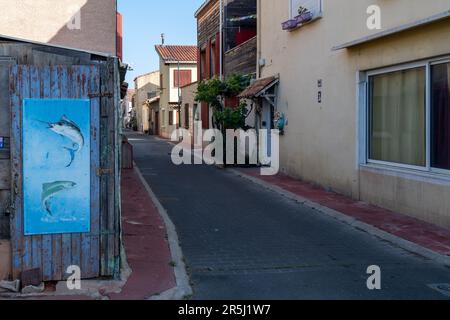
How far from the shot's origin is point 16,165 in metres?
5.68

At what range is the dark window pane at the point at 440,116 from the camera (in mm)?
9102

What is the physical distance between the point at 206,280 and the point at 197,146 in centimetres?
2378

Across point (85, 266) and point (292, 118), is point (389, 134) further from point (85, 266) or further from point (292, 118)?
point (85, 266)

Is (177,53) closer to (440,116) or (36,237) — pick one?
(440,116)

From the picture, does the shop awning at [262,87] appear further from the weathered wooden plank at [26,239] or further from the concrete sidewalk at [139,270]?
the weathered wooden plank at [26,239]

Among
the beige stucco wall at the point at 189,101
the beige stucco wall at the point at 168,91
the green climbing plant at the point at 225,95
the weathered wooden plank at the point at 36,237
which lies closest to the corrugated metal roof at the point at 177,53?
the beige stucco wall at the point at 168,91

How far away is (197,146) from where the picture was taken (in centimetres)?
3011

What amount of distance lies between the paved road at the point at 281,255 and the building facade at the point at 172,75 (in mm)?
30978

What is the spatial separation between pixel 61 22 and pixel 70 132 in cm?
1048

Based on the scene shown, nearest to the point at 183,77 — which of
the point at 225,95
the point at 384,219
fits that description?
the point at 225,95

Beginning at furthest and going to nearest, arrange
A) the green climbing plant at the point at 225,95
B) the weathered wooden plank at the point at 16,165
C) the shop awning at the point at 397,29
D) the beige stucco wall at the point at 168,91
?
the beige stucco wall at the point at 168,91, the green climbing plant at the point at 225,95, the shop awning at the point at 397,29, the weathered wooden plank at the point at 16,165

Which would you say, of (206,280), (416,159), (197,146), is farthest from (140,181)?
(197,146)

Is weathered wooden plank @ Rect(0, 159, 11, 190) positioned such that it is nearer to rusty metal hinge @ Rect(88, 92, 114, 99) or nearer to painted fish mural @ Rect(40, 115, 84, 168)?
painted fish mural @ Rect(40, 115, 84, 168)
